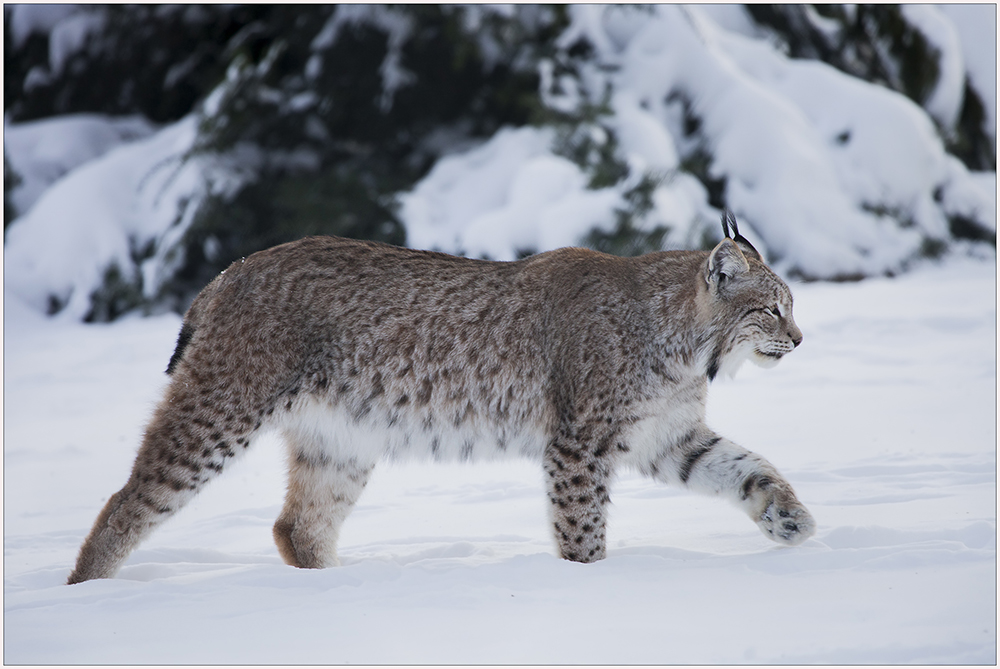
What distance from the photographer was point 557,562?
3754 mm

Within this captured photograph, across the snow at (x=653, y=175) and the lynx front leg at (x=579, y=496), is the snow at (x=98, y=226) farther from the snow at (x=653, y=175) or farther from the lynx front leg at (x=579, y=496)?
the lynx front leg at (x=579, y=496)

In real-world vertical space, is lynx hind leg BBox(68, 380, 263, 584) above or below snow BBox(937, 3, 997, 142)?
above

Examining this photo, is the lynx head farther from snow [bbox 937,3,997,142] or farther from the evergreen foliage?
snow [bbox 937,3,997,142]

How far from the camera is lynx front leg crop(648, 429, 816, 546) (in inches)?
153

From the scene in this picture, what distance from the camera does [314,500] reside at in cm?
438

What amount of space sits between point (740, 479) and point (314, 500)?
6.10 ft

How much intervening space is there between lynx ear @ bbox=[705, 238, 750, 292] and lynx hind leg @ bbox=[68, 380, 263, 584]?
195cm

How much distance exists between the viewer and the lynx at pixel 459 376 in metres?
3.92

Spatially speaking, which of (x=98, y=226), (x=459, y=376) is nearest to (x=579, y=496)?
(x=459, y=376)

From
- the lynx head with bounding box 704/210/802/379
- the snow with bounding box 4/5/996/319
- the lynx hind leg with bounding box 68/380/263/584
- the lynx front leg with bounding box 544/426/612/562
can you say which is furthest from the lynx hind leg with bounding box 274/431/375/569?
the snow with bounding box 4/5/996/319

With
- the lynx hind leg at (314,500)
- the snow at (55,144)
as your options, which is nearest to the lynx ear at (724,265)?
the lynx hind leg at (314,500)

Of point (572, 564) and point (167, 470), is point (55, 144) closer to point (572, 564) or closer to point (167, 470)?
point (167, 470)

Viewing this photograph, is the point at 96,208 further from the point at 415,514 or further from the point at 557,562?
the point at 557,562

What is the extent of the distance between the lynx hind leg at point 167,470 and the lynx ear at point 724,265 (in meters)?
1.95
